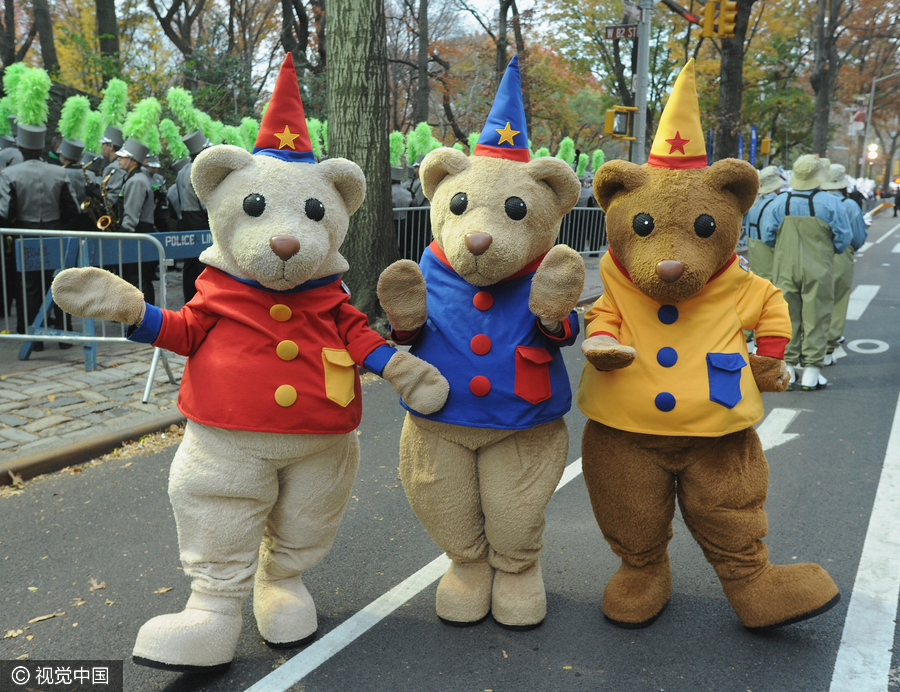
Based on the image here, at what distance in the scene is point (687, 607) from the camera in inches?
134

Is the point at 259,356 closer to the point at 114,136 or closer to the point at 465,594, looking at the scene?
the point at 465,594

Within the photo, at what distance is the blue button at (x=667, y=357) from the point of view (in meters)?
2.98

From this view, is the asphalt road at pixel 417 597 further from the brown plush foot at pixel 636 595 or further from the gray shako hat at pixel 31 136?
the gray shako hat at pixel 31 136

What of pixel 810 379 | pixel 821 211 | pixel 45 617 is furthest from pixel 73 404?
pixel 821 211

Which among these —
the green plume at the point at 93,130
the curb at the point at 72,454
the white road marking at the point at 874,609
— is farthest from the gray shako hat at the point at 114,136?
the white road marking at the point at 874,609

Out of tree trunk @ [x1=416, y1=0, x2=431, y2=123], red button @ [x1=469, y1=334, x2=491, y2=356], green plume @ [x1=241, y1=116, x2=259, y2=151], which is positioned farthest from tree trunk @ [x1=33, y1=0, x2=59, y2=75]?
red button @ [x1=469, y1=334, x2=491, y2=356]

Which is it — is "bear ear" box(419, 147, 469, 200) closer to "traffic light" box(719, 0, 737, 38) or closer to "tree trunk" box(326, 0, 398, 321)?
"tree trunk" box(326, 0, 398, 321)

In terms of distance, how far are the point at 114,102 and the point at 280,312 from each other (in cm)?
799

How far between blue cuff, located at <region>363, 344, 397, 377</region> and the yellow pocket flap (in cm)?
7

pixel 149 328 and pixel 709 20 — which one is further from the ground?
pixel 709 20

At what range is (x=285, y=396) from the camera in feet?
9.15

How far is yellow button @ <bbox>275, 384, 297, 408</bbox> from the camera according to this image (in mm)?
2785

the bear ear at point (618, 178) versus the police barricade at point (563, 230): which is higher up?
the bear ear at point (618, 178)

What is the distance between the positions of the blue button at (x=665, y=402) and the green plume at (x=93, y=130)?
317 inches
